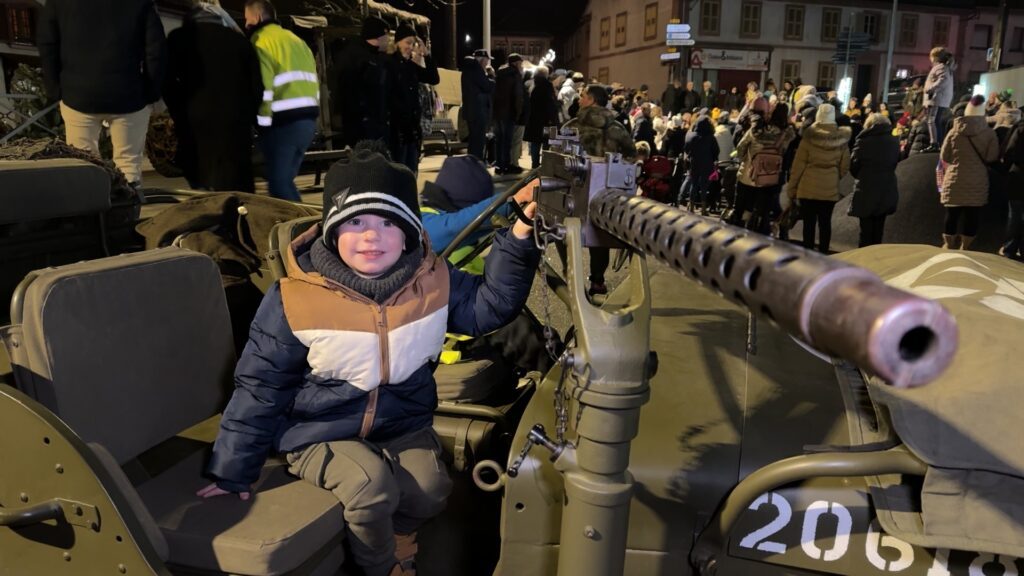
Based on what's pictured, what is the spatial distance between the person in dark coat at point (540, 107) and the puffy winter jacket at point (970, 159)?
5.36 meters

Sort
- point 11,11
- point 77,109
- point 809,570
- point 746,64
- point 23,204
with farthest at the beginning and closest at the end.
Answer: point 746,64 → point 11,11 → point 77,109 → point 23,204 → point 809,570

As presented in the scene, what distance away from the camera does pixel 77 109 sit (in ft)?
13.9

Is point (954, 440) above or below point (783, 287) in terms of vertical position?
below

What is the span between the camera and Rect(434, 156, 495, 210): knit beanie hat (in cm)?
331

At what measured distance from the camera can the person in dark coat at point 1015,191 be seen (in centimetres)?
763

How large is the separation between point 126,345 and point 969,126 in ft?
25.4

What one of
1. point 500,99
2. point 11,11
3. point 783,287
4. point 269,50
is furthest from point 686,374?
point 11,11

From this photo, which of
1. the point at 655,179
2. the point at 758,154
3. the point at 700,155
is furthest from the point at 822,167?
→ the point at 700,155

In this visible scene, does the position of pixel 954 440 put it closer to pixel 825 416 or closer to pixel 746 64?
pixel 825 416

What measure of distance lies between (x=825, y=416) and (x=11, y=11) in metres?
11.6

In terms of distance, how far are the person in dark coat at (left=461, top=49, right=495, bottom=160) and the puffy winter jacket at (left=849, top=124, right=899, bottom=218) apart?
5.78 meters

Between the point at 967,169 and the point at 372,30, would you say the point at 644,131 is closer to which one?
the point at 967,169

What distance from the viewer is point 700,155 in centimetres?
1006

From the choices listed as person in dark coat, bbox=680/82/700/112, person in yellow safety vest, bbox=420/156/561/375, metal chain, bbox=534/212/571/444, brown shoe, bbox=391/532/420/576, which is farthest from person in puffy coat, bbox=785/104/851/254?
person in dark coat, bbox=680/82/700/112
